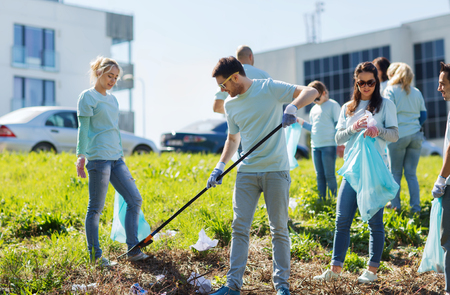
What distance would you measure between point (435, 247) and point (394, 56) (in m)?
32.9

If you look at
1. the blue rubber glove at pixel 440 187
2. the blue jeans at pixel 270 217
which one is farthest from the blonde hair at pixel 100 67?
the blue rubber glove at pixel 440 187

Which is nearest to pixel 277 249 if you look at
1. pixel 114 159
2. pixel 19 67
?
pixel 114 159

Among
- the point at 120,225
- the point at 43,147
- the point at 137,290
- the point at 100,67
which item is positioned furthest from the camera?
the point at 43,147

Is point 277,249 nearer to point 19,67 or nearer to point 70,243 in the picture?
point 70,243

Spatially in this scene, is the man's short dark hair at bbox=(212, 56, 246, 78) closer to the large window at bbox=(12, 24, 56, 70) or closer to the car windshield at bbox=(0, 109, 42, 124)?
the car windshield at bbox=(0, 109, 42, 124)

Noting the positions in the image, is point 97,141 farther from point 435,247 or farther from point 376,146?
point 435,247

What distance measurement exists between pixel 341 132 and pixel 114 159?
203 cm

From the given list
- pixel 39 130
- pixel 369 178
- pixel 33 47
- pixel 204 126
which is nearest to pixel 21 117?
pixel 39 130

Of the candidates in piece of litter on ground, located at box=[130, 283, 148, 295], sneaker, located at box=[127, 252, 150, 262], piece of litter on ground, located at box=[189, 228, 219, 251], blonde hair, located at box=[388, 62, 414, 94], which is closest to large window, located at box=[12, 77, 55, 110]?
sneaker, located at box=[127, 252, 150, 262]

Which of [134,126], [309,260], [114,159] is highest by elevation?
[134,126]

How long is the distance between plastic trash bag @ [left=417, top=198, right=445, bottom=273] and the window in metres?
8.89

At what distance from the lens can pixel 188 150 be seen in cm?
1114

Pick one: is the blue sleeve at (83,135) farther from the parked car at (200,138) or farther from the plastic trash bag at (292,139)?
the parked car at (200,138)

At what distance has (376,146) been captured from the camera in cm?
388
